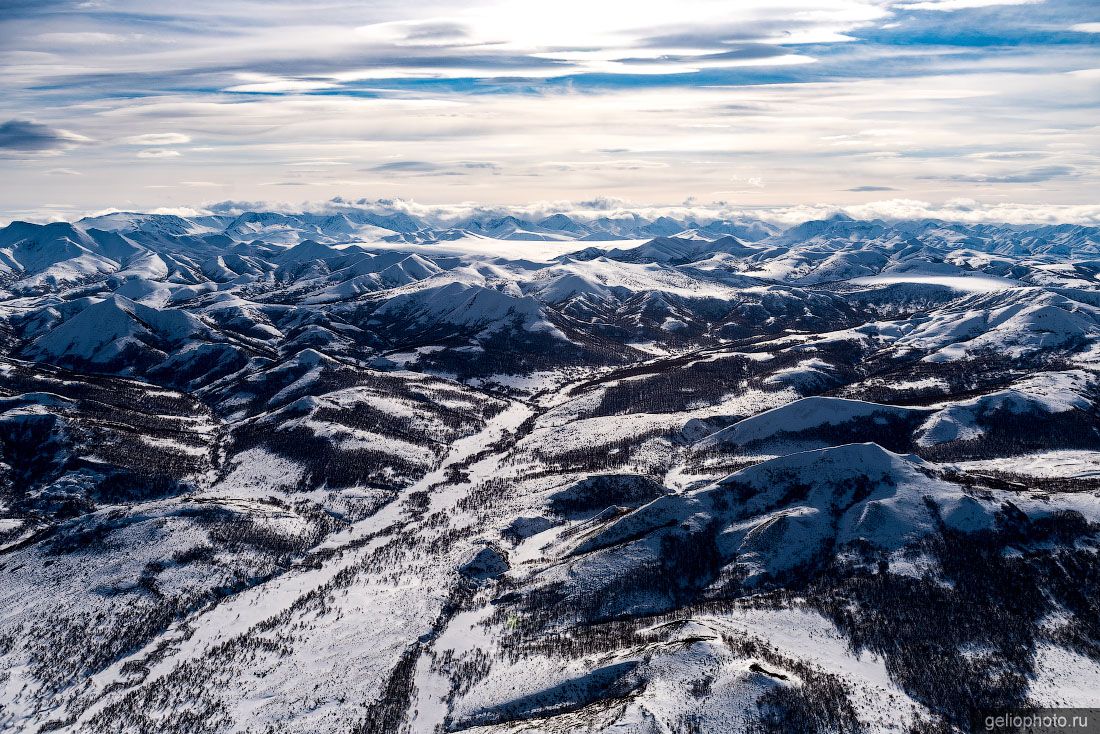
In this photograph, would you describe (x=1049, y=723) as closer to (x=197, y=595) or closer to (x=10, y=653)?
(x=197, y=595)

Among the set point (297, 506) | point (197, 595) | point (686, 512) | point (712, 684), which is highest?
point (712, 684)

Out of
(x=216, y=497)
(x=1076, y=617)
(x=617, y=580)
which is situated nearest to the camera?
(x=1076, y=617)

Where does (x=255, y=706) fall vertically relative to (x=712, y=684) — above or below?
below

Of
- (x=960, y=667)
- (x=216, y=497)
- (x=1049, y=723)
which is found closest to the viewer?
(x=1049, y=723)

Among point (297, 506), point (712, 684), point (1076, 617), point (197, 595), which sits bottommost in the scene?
point (297, 506)

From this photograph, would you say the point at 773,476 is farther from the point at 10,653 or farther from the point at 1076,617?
the point at 10,653

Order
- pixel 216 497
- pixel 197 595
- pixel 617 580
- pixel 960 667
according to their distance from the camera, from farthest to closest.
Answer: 1. pixel 216 497
2. pixel 197 595
3. pixel 617 580
4. pixel 960 667

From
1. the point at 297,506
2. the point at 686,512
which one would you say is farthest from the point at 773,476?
the point at 297,506

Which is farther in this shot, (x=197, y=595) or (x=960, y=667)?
(x=197, y=595)

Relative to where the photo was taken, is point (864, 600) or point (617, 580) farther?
point (617, 580)

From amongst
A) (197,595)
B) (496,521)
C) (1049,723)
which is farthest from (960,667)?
(197,595)
